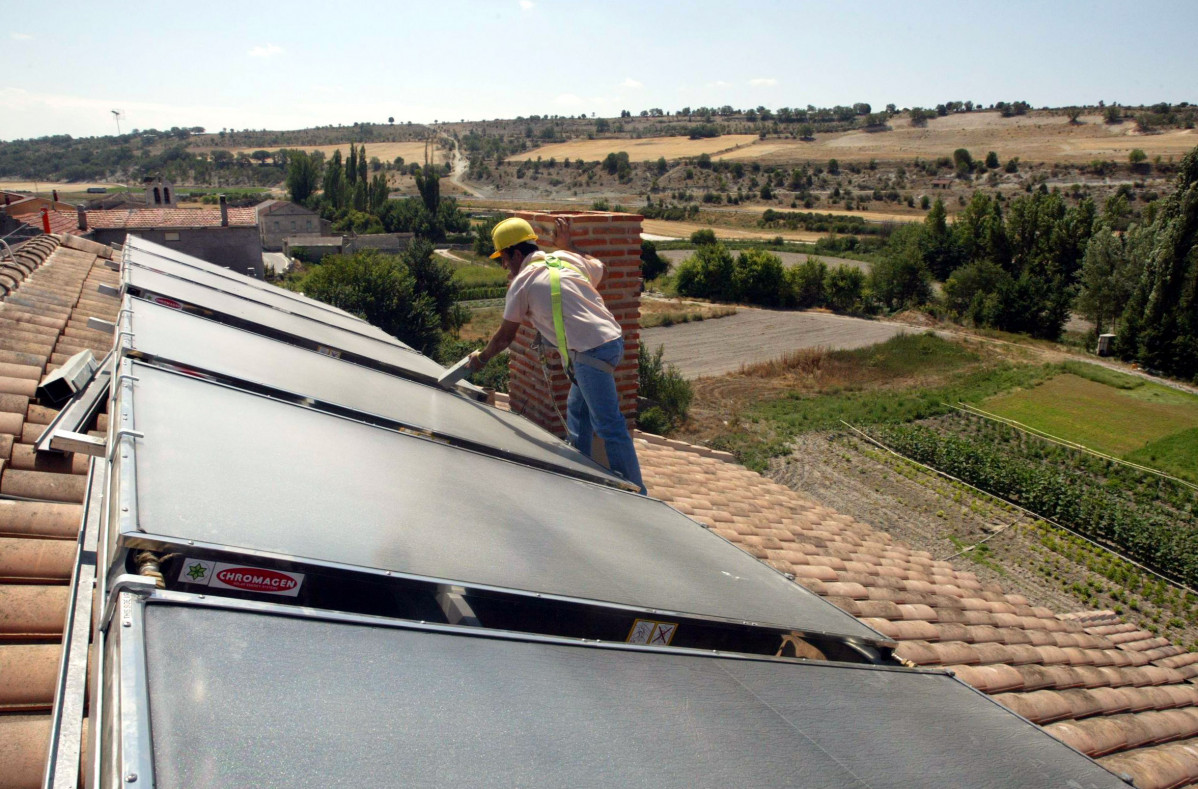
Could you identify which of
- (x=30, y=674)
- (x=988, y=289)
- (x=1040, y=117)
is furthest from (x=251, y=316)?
(x=1040, y=117)

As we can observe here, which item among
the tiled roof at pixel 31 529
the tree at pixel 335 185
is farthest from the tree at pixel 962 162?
the tiled roof at pixel 31 529

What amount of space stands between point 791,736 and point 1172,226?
42.3 metres

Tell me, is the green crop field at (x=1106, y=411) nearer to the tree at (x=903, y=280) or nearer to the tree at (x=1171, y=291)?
the tree at (x=1171, y=291)

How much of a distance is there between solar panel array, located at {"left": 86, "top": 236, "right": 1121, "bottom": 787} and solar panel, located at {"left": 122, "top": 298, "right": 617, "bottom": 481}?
0.04 metres

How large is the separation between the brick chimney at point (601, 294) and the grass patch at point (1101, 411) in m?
25.9

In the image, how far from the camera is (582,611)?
7.94ft

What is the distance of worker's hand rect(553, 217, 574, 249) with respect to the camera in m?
6.76

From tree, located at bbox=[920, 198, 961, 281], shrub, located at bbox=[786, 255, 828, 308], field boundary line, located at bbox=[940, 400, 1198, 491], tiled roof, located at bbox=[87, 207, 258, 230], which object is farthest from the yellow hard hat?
tree, located at bbox=[920, 198, 961, 281]

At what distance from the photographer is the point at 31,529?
104 inches

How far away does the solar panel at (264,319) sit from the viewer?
470 cm

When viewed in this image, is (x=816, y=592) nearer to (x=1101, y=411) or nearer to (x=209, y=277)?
(x=209, y=277)

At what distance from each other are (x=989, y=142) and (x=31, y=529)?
141283 millimetres

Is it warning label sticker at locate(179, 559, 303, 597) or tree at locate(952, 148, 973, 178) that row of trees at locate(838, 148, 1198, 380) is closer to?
warning label sticker at locate(179, 559, 303, 597)

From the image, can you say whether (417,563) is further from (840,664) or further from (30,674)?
(840,664)
